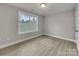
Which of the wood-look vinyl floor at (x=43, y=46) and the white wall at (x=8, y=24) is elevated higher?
the white wall at (x=8, y=24)

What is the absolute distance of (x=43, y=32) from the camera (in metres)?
1.82

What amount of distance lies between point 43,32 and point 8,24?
984 mm

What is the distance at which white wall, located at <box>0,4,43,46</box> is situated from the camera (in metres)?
1.76

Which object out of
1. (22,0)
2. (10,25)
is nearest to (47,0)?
(22,0)

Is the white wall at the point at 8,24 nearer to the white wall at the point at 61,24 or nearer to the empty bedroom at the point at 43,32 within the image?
the empty bedroom at the point at 43,32

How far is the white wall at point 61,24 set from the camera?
4.95 ft

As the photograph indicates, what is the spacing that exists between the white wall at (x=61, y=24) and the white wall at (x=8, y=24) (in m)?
0.19

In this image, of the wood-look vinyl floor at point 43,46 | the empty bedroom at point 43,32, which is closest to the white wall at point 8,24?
the empty bedroom at point 43,32

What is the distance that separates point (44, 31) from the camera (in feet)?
5.91

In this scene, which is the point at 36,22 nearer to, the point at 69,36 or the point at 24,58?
the point at 69,36

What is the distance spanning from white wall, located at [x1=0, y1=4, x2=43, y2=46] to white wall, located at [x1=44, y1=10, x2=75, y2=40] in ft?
0.63

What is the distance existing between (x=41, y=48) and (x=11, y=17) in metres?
1.21

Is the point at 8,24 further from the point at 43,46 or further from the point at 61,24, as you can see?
the point at 61,24

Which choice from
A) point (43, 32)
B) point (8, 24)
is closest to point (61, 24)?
A: point (43, 32)
